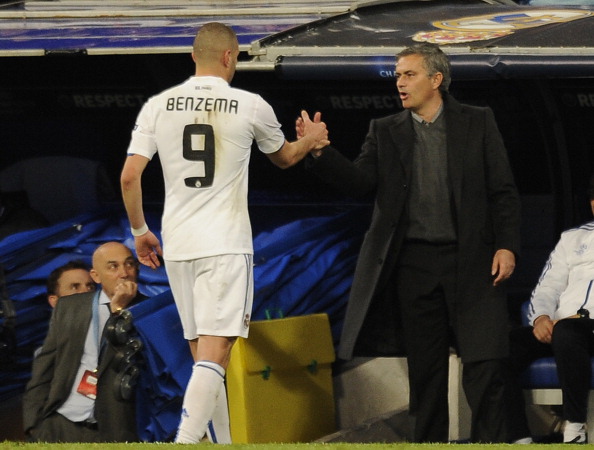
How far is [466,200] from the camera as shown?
6820mm

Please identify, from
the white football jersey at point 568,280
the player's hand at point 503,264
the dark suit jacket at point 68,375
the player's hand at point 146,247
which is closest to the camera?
the player's hand at point 146,247

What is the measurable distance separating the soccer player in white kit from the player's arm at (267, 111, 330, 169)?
95 mm

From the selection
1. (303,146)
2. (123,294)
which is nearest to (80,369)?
(123,294)

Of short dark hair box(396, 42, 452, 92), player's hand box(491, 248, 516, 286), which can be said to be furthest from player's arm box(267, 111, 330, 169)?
player's hand box(491, 248, 516, 286)

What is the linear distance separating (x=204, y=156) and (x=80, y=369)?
1444 millimetres

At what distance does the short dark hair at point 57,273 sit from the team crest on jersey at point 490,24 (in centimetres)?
214

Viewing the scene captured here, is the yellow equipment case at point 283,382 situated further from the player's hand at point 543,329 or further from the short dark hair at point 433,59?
the short dark hair at point 433,59

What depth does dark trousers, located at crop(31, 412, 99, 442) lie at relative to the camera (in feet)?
23.1

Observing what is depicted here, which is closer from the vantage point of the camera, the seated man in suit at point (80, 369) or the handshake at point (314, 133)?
the handshake at point (314, 133)

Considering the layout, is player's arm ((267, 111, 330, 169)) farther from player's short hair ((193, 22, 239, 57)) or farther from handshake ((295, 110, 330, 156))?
player's short hair ((193, 22, 239, 57))

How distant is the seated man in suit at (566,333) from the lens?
22.4ft

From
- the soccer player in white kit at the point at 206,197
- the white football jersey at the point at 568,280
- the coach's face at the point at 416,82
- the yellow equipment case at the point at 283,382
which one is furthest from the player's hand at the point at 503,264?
the yellow equipment case at the point at 283,382

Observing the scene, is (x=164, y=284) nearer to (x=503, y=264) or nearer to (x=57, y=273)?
(x=57, y=273)

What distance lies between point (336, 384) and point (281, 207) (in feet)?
5.85
